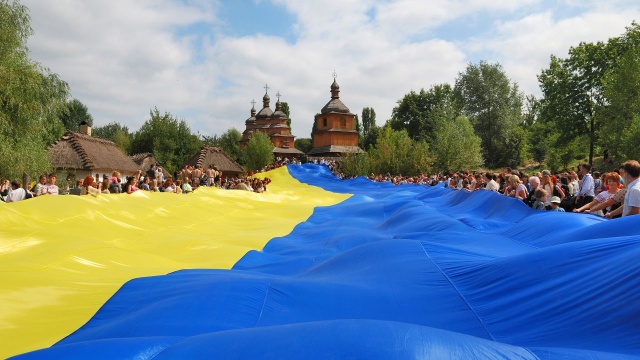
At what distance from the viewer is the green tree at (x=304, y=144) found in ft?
317

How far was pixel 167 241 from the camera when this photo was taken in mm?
8984

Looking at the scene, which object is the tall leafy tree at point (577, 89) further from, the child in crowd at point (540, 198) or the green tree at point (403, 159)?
the child in crowd at point (540, 198)

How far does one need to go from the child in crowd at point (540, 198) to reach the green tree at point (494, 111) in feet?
167

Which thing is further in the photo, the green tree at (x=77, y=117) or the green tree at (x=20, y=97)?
the green tree at (x=77, y=117)

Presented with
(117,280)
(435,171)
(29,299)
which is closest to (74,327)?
(29,299)

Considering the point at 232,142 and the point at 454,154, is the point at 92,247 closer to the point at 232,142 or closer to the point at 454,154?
the point at 454,154

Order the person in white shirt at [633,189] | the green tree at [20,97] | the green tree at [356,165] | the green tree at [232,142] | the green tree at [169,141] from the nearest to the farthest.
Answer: the person in white shirt at [633,189]
the green tree at [20,97]
the green tree at [356,165]
the green tree at [169,141]
the green tree at [232,142]

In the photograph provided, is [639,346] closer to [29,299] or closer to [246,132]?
[29,299]

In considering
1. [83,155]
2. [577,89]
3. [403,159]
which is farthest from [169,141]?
[577,89]

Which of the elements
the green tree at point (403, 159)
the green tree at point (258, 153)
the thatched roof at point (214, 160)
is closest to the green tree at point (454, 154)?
the green tree at point (403, 159)

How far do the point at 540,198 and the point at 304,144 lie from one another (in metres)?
90.6

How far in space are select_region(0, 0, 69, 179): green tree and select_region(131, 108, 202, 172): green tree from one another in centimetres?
3204

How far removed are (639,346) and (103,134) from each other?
96.8 metres

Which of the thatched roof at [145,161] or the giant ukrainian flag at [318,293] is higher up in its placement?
the thatched roof at [145,161]
